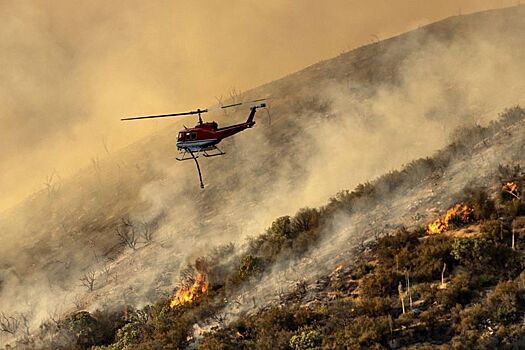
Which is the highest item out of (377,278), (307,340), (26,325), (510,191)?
(510,191)

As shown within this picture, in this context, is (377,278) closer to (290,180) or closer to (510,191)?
(510,191)

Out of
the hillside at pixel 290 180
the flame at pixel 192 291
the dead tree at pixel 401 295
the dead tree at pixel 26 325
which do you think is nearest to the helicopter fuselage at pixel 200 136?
the hillside at pixel 290 180

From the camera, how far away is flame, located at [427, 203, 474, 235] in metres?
26.4

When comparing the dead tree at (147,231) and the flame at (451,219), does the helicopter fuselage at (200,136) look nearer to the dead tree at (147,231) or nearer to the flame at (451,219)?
the flame at (451,219)

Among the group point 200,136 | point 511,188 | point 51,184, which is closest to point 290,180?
point 200,136

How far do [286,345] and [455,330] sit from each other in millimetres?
6125

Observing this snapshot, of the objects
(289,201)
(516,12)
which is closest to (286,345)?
(289,201)

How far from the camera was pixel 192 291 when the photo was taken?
31.3m

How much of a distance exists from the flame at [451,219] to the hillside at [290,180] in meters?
1.30

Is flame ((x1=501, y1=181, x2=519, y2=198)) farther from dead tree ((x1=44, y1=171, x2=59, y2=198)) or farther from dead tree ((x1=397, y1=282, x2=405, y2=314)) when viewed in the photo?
dead tree ((x1=44, y1=171, x2=59, y2=198))

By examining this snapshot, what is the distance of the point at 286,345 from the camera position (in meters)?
20.2

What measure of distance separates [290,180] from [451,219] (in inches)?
1251

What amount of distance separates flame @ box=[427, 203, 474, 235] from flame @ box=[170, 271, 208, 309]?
12925 millimetres

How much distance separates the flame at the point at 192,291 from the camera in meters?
30.7
